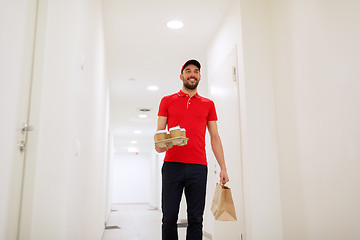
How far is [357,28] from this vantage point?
1736mm

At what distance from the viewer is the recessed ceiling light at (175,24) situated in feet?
11.2

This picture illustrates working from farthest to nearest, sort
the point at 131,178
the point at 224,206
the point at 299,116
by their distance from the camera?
the point at 131,178 < the point at 299,116 < the point at 224,206

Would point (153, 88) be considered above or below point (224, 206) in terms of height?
above

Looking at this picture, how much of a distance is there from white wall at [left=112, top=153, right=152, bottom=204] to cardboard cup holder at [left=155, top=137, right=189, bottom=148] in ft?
42.7

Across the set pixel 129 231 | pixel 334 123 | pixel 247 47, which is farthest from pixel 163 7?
pixel 129 231

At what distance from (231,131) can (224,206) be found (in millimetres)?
1139

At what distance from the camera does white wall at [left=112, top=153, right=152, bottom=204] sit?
14693mm

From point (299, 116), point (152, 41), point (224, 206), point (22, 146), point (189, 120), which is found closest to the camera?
point (22, 146)

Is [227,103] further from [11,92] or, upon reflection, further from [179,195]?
[11,92]

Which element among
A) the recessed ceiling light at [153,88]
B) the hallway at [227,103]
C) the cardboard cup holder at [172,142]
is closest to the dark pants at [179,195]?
the cardboard cup holder at [172,142]

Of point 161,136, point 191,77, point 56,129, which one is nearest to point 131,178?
point 191,77

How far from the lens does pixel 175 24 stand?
3.44 m

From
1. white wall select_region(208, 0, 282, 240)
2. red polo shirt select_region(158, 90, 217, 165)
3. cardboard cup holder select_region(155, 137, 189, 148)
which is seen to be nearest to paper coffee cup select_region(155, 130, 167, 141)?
cardboard cup holder select_region(155, 137, 189, 148)

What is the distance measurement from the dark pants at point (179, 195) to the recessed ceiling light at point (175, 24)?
6.72 feet
